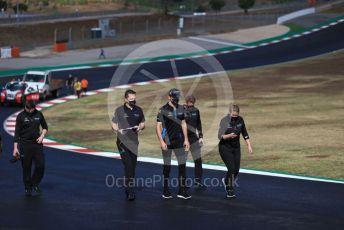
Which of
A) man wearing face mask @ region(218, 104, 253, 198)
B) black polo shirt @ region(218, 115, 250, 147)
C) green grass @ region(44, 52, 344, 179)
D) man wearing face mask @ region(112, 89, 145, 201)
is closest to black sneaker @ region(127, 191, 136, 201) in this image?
man wearing face mask @ region(112, 89, 145, 201)

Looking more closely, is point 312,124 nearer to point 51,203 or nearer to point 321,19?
point 51,203

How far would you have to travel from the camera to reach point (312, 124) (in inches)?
872

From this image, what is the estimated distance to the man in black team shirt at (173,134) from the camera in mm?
12219

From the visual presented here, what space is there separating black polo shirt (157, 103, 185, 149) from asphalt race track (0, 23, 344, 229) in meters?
0.97

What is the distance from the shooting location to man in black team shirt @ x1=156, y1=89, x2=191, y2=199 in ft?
40.1

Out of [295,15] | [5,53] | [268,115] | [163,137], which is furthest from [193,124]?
[295,15]

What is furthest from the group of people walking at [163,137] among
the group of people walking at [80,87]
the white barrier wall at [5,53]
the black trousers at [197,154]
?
the white barrier wall at [5,53]

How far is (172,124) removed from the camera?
12289 mm

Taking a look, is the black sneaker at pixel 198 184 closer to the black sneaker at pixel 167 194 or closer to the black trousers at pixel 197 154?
the black trousers at pixel 197 154

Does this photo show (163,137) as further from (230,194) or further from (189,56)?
(189,56)

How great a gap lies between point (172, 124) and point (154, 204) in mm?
1363

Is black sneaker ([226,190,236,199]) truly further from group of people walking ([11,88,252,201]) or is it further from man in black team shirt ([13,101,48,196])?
man in black team shirt ([13,101,48,196])

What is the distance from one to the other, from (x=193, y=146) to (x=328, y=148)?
597 centimetres

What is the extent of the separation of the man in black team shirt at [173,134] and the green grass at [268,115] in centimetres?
358
